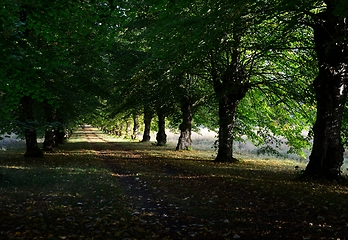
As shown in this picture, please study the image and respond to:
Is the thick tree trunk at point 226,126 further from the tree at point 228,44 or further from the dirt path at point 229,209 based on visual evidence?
the dirt path at point 229,209

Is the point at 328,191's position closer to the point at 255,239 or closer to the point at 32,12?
the point at 255,239

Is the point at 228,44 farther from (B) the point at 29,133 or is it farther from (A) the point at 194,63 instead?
(B) the point at 29,133

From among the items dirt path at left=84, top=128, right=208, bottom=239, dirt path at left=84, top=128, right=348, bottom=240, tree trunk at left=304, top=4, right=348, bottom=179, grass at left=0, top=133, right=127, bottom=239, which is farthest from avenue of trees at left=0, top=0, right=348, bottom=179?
dirt path at left=84, top=128, right=208, bottom=239

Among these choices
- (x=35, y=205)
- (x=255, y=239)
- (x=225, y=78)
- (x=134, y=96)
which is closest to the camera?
(x=255, y=239)

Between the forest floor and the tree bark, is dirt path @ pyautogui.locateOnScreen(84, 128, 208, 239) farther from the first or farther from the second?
the tree bark

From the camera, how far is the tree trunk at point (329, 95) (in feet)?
32.0

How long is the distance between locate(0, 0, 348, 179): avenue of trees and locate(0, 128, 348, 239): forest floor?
213cm

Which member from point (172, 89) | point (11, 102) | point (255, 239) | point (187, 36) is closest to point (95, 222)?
point (255, 239)

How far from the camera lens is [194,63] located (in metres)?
11.8

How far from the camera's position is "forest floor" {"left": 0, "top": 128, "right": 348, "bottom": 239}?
5746 millimetres

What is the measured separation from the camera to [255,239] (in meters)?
5.35

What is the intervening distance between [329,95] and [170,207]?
6.48 m

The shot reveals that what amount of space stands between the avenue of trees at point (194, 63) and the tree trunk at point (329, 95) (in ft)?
0.11

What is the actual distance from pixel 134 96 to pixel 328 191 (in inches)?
559
